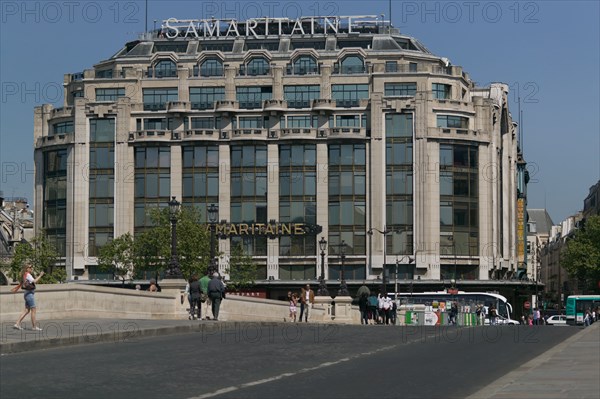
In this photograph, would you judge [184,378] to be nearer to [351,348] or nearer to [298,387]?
[298,387]

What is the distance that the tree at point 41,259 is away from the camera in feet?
346

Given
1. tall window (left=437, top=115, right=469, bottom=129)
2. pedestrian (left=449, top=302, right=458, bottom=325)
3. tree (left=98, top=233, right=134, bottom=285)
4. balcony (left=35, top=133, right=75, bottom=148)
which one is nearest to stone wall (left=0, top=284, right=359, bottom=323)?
pedestrian (left=449, top=302, right=458, bottom=325)

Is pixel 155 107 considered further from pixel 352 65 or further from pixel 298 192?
pixel 352 65

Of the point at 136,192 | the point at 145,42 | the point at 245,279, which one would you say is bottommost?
the point at 245,279

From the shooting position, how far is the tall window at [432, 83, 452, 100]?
376 feet

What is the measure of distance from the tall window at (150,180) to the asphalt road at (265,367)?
80.2 metres

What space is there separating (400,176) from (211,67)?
19689 mm

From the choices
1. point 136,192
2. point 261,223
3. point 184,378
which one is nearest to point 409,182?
point 261,223

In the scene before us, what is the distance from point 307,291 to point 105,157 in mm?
58264

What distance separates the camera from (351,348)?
94.0 ft

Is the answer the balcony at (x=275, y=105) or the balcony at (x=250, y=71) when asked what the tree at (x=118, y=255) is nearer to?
the balcony at (x=275, y=105)

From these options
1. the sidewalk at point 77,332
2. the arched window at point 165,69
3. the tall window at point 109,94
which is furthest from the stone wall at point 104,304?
the tall window at point 109,94

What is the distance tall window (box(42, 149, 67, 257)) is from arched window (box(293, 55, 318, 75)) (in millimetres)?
21913

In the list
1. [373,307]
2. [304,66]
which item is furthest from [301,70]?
[373,307]
